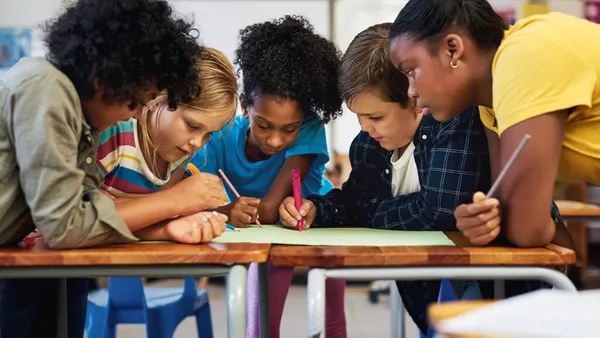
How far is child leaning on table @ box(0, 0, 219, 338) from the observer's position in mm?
934

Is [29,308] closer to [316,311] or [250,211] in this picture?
[250,211]

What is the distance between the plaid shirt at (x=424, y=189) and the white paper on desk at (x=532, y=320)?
0.44 meters

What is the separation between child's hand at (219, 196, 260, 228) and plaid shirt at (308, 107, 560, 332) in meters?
0.13

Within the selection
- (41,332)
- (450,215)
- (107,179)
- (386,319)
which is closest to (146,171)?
(107,179)

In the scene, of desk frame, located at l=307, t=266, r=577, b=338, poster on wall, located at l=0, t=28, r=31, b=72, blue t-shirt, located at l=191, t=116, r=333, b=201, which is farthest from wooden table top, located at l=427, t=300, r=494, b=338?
poster on wall, located at l=0, t=28, r=31, b=72

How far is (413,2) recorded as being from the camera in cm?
119

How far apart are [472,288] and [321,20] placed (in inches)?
130

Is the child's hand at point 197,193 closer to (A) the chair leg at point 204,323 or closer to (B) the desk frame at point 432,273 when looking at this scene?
(B) the desk frame at point 432,273

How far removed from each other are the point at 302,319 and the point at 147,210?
2.30 meters

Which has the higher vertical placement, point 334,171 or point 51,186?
point 51,186

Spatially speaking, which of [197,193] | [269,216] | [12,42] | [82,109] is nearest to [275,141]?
[269,216]

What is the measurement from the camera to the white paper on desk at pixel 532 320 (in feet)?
1.68

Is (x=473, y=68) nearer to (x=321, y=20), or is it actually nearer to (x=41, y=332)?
(x=41, y=332)

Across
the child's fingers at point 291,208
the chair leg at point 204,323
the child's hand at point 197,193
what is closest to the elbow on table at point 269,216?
the child's fingers at point 291,208
